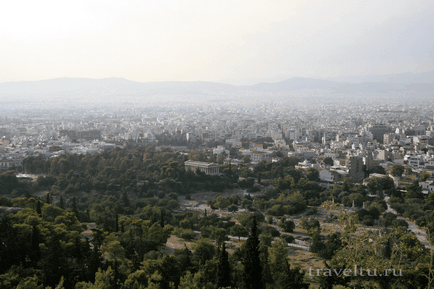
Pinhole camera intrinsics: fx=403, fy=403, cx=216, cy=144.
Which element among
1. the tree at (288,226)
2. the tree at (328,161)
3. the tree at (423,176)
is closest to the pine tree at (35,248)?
the tree at (288,226)

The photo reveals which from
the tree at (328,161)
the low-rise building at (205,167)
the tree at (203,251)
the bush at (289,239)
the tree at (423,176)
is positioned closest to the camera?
the tree at (203,251)

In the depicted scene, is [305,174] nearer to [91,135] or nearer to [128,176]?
[128,176]

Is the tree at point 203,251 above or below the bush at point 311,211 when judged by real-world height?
above

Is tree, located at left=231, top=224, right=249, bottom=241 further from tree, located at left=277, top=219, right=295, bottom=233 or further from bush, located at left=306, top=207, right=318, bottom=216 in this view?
bush, located at left=306, top=207, right=318, bottom=216

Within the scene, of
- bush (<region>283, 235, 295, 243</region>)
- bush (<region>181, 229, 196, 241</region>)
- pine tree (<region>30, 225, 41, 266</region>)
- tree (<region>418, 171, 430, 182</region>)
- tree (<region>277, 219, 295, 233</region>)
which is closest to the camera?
pine tree (<region>30, 225, 41, 266</region>)

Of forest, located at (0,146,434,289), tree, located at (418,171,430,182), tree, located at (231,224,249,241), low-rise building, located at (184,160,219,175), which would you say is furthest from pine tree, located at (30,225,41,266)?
tree, located at (418,171,430,182)

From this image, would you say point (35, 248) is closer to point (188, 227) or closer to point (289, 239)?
point (188, 227)

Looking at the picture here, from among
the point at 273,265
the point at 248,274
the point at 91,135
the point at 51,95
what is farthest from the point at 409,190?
the point at 51,95

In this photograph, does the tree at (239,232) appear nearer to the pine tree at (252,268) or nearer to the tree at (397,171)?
the pine tree at (252,268)

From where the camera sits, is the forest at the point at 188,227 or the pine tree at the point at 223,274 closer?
the forest at the point at 188,227
